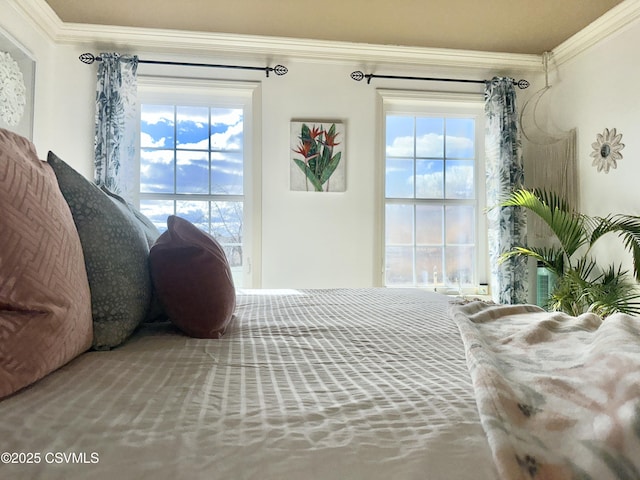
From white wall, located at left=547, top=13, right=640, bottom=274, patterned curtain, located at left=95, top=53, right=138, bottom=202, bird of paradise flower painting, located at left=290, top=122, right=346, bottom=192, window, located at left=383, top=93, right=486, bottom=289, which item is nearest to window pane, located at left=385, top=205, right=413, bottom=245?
window, located at left=383, top=93, right=486, bottom=289

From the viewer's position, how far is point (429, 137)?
12.4ft

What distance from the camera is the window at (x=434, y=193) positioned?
3727 mm

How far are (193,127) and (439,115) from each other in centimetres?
216

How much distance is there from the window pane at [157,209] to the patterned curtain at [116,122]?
0.26m

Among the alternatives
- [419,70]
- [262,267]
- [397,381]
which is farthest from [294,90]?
[397,381]

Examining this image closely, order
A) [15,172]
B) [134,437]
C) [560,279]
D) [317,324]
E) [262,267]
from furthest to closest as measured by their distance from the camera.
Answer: [262,267] → [560,279] → [317,324] → [15,172] → [134,437]

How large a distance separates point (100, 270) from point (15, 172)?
0.96ft

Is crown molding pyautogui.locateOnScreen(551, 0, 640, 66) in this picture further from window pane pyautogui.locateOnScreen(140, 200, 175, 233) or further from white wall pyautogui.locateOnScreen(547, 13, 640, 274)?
window pane pyautogui.locateOnScreen(140, 200, 175, 233)

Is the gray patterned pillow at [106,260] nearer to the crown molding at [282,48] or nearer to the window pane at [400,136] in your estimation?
the crown molding at [282,48]

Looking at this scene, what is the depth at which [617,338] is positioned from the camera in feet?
2.69

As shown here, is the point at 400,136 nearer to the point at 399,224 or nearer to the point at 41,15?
the point at 399,224

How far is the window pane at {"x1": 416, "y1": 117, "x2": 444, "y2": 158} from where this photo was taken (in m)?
3.77

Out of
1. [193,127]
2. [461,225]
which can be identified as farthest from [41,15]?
[461,225]

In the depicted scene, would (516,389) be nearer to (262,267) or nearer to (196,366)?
(196,366)
